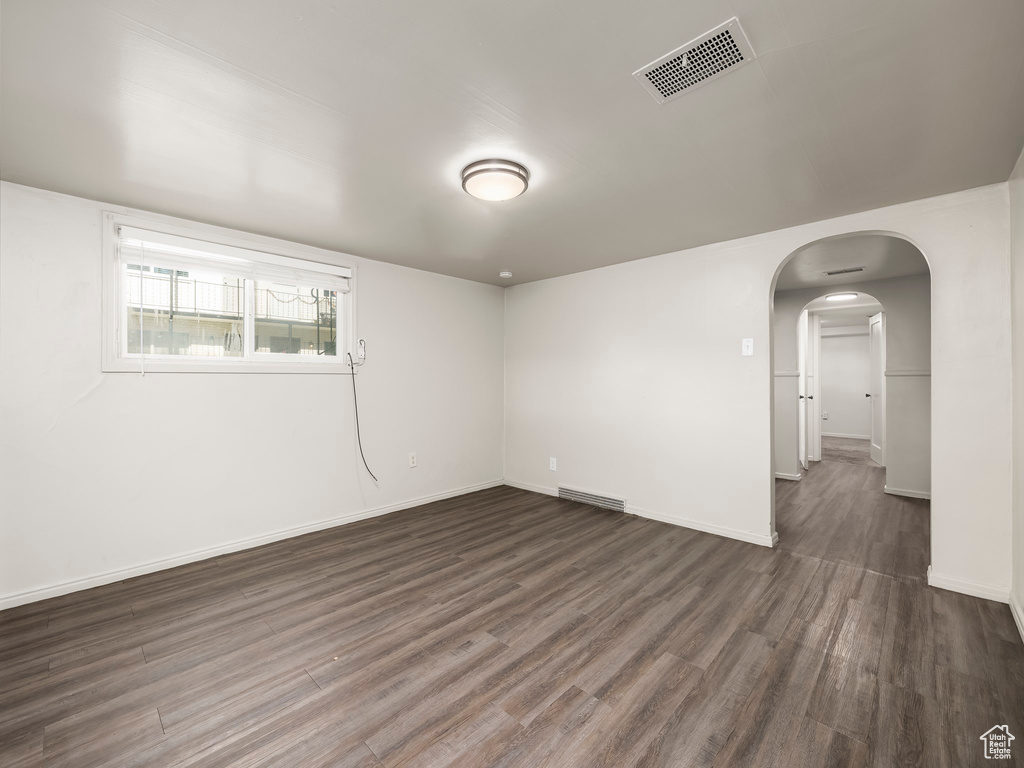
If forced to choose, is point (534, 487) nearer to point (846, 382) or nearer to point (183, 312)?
point (183, 312)

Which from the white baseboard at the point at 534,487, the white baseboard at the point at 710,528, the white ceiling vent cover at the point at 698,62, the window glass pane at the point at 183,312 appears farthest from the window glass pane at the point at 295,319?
the white baseboard at the point at 710,528

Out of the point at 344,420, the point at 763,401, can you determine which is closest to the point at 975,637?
the point at 763,401

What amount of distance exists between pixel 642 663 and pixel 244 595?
7.52ft

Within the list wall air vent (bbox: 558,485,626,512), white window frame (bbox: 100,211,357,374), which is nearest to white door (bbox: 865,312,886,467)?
wall air vent (bbox: 558,485,626,512)

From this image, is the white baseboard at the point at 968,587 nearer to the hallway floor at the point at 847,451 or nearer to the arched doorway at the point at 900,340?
the arched doorway at the point at 900,340

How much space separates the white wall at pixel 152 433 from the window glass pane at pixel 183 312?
0.20 metres

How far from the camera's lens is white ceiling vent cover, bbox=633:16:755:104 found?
141 cm

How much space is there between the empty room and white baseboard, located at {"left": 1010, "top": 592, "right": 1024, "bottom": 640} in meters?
0.06

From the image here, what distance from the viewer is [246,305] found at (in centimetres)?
338

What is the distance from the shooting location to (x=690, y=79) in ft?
5.25

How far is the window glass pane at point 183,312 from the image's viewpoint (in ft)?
9.51

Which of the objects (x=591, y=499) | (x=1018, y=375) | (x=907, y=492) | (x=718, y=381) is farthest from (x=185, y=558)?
(x=907, y=492)

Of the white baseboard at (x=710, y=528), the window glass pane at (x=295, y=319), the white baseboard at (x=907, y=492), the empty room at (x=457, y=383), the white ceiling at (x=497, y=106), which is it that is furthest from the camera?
the white baseboard at (x=907, y=492)

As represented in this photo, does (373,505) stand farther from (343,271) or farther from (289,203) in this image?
(289,203)
